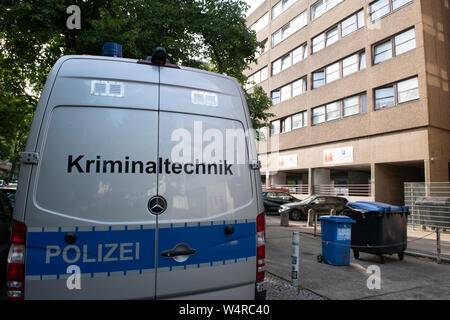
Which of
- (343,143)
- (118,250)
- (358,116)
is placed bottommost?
(118,250)

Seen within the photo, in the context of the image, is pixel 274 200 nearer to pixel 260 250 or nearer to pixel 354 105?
pixel 354 105

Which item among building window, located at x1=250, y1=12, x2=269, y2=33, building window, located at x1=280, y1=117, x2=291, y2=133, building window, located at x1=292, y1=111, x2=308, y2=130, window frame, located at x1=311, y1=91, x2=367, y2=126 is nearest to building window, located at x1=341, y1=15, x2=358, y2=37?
window frame, located at x1=311, y1=91, x2=367, y2=126

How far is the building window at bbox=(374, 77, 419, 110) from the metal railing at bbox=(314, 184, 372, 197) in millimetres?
5266

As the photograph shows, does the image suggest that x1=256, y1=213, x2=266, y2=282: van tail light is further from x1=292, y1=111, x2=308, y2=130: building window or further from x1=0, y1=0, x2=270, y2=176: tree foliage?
x1=292, y1=111, x2=308, y2=130: building window

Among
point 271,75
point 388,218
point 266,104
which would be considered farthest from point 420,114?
point 271,75

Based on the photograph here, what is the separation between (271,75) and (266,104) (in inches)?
776

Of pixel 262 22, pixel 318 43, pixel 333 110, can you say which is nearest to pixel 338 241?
pixel 333 110

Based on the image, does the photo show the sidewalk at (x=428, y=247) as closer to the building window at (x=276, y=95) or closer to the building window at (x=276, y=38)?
the building window at (x=276, y=95)

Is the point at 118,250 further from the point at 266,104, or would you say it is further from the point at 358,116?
the point at 358,116

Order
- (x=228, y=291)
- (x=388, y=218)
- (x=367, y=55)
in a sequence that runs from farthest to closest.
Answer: (x=367, y=55), (x=388, y=218), (x=228, y=291)

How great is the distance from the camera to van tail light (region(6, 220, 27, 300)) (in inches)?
83.2

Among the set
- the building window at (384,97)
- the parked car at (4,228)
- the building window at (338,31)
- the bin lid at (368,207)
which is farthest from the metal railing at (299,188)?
the parked car at (4,228)

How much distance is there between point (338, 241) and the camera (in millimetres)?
6453
